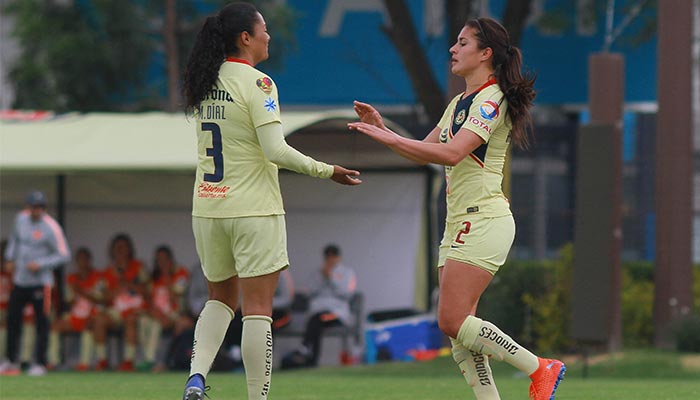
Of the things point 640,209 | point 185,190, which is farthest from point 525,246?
point 185,190

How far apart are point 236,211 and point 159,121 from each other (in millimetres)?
9134

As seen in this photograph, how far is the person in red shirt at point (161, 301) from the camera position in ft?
53.1

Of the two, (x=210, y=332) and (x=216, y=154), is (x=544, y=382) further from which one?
(x=216, y=154)

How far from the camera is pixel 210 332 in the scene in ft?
23.3

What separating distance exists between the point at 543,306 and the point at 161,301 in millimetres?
4295

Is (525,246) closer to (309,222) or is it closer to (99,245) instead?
(309,222)

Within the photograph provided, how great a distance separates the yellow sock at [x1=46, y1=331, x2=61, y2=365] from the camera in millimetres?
16438

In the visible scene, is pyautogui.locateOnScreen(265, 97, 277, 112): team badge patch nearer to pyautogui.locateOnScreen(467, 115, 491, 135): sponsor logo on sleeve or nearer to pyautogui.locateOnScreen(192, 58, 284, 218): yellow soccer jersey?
pyautogui.locateOnScreen(192, 58, 284, 218): yellow soccer jersey

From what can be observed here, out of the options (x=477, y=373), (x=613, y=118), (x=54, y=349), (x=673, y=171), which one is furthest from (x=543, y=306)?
(x=477, y=373)

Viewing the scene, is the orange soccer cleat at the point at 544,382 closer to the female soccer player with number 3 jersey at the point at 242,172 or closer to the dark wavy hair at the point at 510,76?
the dark wavy hair at the point at 510,76

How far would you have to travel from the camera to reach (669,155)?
15438mm

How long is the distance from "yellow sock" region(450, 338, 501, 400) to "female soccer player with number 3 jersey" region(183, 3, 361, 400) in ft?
3.09

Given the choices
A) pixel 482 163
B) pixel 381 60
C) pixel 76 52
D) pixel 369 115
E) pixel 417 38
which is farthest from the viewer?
pixel 381 60

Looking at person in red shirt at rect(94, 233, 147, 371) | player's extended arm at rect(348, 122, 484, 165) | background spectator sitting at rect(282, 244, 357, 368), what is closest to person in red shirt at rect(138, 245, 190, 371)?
person in red shirt at rect(94, 233, 147, 371)
